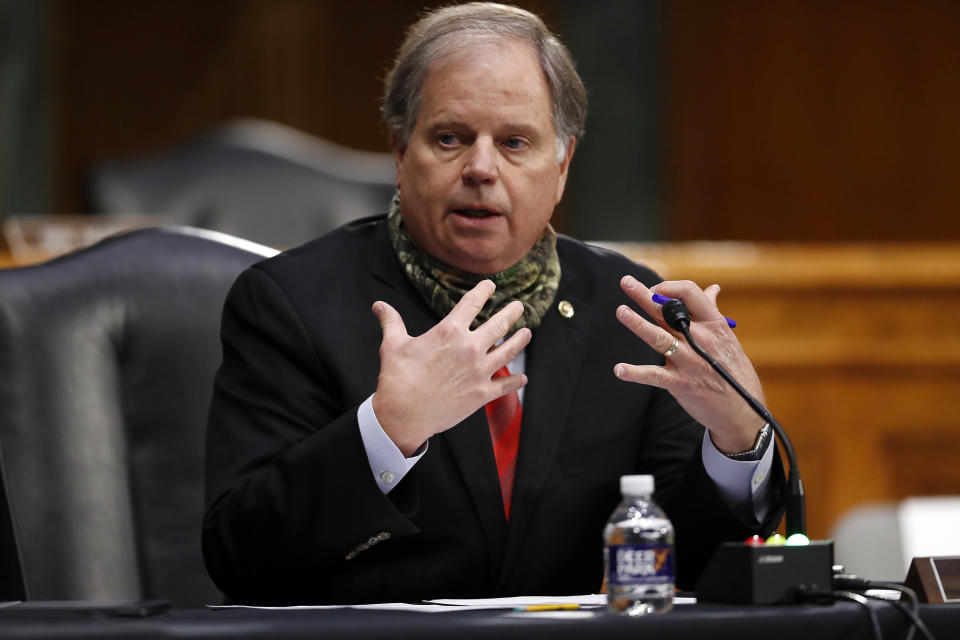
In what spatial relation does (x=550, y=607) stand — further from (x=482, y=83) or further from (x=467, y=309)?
(x=482, y=83)

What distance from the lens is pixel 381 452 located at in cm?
144

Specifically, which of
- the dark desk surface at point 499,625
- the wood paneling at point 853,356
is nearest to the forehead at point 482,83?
the dark desk surface at point 499,625

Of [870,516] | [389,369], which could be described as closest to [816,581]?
[389,369]

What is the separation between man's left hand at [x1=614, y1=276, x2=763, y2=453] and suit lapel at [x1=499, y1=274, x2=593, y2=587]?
→ 0.31 meters

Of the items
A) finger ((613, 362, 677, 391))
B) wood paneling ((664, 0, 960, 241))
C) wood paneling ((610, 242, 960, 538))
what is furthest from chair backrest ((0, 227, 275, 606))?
wood paneling ((664, 0, 960, 241))

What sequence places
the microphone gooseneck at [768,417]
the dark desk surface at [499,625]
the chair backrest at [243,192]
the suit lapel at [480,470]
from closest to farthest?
the dark desk surface at [499,625] < the microphone gooseneck at [768,417] < the suit lapel at [480,470] < the chair backrest at [243,192]

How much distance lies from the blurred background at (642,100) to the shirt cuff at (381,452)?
173 inches

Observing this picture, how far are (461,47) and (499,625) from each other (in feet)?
3.02

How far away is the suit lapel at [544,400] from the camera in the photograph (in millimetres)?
1703

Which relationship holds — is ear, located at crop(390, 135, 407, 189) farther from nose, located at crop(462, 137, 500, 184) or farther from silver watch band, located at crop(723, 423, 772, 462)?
silver watch band, located at crop(723, 423, 772, 462)

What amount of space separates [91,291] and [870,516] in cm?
131

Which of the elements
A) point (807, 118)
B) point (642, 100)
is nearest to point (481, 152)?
point (642, 100)

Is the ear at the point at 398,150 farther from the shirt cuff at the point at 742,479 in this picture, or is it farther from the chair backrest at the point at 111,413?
the shirt cuff at the point at 742,479

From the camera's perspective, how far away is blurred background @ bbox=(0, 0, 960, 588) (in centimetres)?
596
